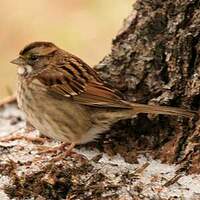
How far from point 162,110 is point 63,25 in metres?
5.04

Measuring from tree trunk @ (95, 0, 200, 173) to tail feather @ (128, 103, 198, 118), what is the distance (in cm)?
13

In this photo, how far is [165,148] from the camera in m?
5.20

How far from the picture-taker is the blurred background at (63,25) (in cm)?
929

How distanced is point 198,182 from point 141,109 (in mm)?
637

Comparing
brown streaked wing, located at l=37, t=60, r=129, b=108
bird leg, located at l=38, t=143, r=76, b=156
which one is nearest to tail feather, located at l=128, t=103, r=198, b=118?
brown streaked wing, located at l=37, t=60, r=129, b=108

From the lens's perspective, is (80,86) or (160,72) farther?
(80,86)

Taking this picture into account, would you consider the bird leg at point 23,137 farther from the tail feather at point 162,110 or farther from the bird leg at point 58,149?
the tail feather at point 162,110

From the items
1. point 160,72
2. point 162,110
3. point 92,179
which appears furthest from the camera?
point 160,72

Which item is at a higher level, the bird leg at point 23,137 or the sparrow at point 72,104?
the sparrow at point 72,104

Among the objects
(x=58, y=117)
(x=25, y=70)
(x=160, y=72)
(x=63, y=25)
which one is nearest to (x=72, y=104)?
(x=58, y=117)

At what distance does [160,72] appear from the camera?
17.2ft

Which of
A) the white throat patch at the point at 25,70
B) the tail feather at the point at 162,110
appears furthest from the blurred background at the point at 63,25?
the tail feather at the point at 162,110

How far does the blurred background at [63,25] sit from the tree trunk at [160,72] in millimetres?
3576

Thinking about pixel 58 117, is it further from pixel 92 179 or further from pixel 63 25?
pixel 63 25
